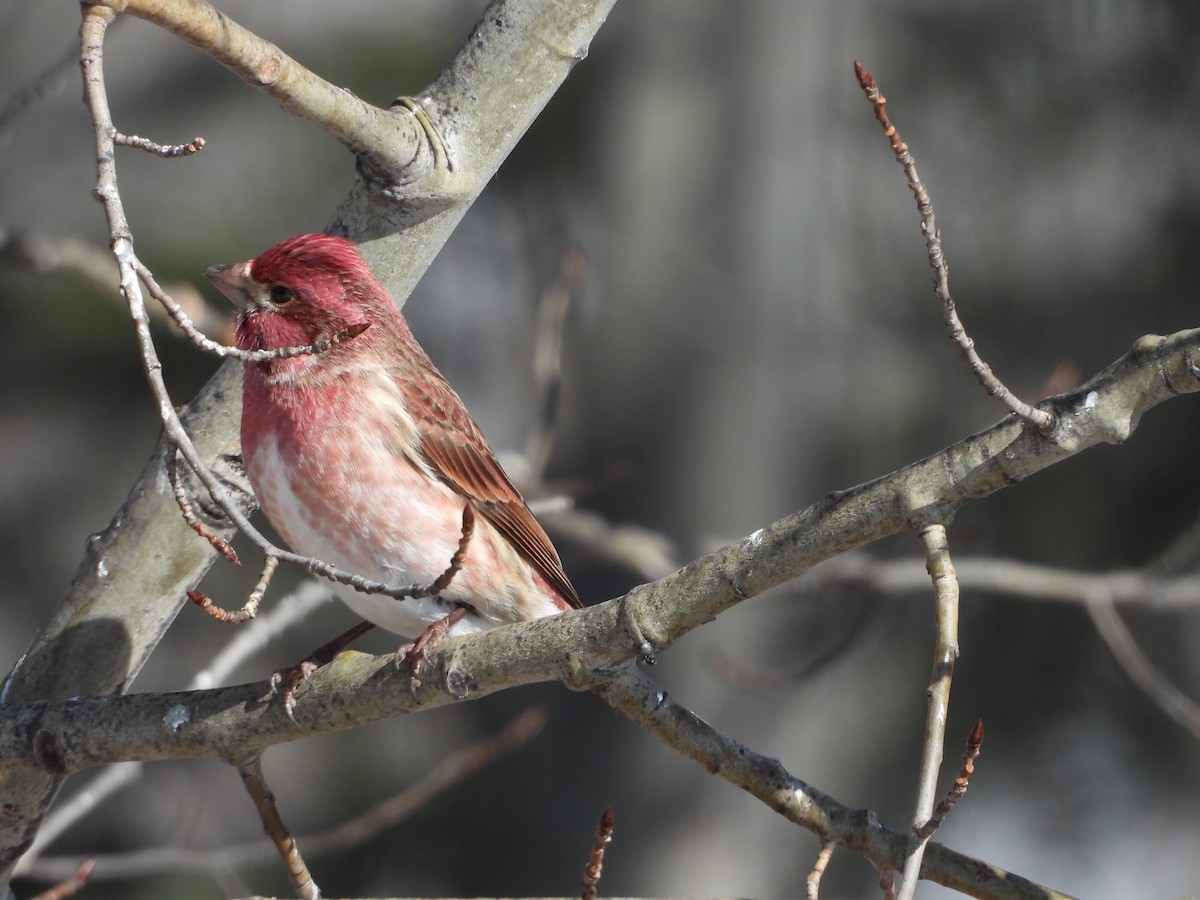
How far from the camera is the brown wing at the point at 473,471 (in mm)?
4395

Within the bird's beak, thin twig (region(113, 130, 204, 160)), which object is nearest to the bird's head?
the bird's beak

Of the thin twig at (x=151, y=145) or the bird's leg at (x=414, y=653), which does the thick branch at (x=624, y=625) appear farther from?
the thin twig at (x=151, y=145)

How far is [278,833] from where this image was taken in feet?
11.7

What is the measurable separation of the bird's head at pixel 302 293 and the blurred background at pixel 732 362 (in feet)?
13.2

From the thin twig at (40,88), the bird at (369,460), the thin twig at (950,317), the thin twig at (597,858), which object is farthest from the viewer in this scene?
the bird at (369,460)

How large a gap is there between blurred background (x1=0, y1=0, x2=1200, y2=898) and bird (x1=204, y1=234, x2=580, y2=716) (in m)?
3.80

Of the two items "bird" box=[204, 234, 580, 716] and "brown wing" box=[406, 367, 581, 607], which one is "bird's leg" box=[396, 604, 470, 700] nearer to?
"bird" box=[204, 234, 580, 716]

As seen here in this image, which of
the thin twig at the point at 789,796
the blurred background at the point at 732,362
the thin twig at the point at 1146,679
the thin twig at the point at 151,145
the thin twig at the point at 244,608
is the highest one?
the blurred background at the point at 732,362

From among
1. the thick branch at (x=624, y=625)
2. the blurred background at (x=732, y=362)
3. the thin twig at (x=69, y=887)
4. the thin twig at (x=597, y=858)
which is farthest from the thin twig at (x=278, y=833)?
the blurred background at (x=732, y=362)

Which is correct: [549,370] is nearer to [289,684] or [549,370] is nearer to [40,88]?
[40,88]

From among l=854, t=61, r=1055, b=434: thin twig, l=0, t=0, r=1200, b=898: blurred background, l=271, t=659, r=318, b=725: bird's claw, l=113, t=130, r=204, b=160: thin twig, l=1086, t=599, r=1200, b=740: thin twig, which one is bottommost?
l=271, t=659, r=318, b=725: bird's claw

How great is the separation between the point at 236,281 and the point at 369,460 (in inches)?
28.1

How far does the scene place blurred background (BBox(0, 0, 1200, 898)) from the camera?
8.56 meters

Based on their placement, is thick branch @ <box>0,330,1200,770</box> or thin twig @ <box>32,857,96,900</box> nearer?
thick branch @ <box>0,330,1200,770</box>
